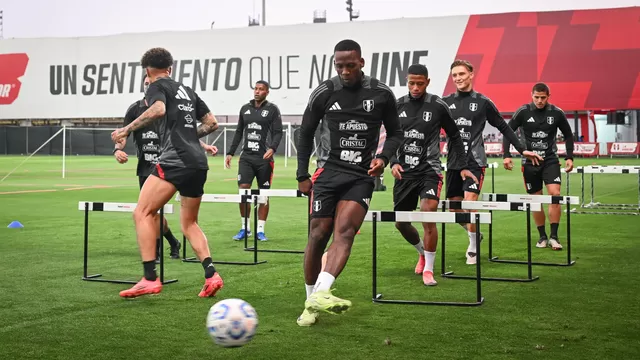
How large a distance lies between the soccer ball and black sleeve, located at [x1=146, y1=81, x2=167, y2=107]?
2.72 meters

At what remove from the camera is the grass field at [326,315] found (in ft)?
19.3

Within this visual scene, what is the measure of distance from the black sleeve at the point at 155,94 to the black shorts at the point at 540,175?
6.21 m

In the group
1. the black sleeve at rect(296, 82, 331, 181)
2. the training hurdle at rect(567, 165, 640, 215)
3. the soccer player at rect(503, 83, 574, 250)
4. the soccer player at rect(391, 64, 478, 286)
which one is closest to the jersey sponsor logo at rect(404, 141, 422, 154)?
the soccer player at rect(391, 64, 478, 286)

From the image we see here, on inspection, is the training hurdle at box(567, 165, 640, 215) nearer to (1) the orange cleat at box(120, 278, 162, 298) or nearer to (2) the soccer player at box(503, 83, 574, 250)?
(2) the soccer player at box(503, 83, 574, 250)

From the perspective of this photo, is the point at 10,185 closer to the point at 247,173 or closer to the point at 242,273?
the point at 247,173

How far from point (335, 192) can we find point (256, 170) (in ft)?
21.6

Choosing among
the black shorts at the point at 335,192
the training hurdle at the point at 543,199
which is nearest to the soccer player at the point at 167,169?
the black shorts at the point at 335,192

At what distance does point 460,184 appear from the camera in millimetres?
10281

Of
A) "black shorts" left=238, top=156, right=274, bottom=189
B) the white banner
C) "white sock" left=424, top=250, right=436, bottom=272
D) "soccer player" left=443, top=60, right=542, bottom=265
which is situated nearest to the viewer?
"white sock" left=424, top=250, right=436, bottom=272

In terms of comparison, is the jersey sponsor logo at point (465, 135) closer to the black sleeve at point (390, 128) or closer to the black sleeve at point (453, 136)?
the black sleeve at point (453, 136)

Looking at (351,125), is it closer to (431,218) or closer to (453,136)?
(431,218)

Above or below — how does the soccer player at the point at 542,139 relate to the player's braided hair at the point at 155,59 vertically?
below

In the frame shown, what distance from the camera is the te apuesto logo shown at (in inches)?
2494

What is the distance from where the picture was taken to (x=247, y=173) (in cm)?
1338
